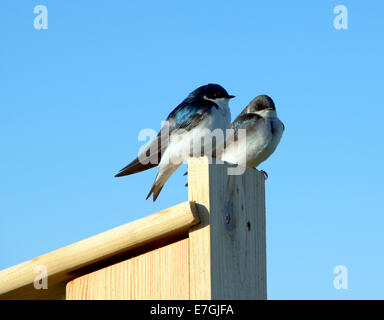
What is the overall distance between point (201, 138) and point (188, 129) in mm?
100

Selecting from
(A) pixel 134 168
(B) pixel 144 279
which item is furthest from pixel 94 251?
(A) pixel 134 168

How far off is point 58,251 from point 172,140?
6.25 ft

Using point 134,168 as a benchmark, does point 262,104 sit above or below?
above

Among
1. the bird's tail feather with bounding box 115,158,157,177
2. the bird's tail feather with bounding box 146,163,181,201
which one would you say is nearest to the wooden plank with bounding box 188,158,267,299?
the bird's tail feather with bounding box 115,158,157,177

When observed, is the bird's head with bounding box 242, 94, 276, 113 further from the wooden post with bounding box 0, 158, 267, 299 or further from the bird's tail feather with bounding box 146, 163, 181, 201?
the wooden post with bounding box 0, 158, 267, 299

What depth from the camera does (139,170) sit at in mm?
3781

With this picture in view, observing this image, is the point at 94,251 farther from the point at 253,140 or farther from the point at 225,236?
the point at 253,140

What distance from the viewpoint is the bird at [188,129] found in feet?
12.7

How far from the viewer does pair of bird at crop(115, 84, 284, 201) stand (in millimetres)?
3861

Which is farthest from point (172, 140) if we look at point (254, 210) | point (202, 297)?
point (202, 297)

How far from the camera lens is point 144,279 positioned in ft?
7.01
